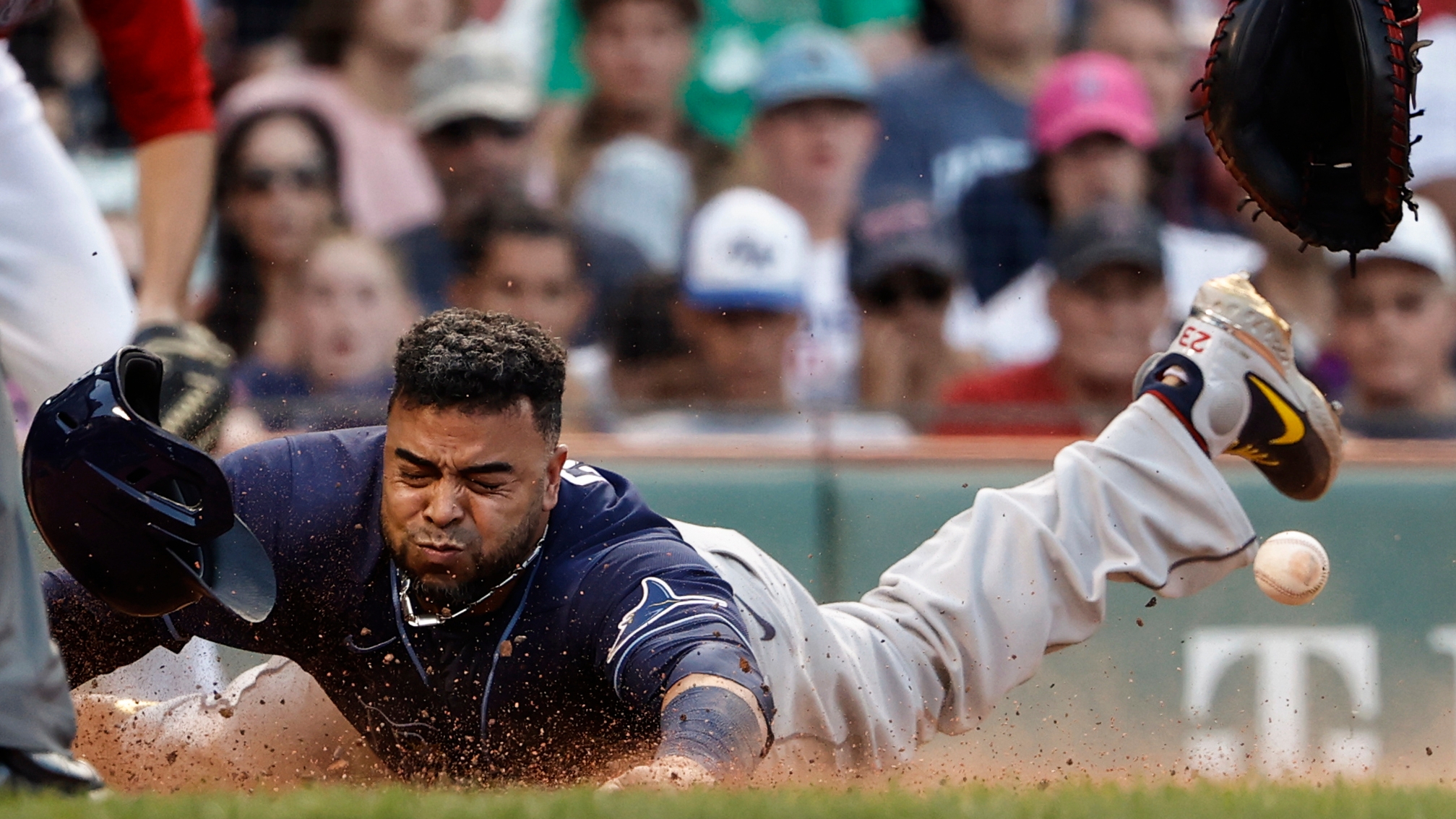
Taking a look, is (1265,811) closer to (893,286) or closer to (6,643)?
(6,643)

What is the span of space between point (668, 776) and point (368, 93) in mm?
4127

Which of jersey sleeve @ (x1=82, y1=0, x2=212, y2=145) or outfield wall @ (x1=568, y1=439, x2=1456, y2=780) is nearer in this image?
jersey sleeve @ (x1=82, y1=0, x2=212, y2=145)

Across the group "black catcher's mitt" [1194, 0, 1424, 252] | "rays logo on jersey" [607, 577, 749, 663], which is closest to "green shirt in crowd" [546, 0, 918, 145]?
"black catcher's mitt" [1194, 0, 1424, 252]

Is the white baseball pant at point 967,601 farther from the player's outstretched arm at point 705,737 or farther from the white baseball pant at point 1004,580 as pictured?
the player's outstretched arm at point 705,737

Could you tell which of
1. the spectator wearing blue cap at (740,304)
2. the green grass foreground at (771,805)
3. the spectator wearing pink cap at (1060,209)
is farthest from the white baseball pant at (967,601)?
the spectator wearing pink cap at (1060,209)

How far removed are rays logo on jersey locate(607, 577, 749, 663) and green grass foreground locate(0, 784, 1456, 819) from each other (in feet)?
1.05

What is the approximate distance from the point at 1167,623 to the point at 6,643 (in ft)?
10.3

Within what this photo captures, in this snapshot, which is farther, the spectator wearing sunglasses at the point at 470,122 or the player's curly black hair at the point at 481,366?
the spectator wearing sunglasses at the point at 470,122

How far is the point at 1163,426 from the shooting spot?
12.5 ft

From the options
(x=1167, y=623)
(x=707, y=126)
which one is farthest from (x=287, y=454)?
(x=707, y=126)

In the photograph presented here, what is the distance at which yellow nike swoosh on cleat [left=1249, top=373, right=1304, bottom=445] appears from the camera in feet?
12.5

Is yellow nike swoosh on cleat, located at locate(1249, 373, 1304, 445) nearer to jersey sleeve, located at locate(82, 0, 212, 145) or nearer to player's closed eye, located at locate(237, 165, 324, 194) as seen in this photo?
jersey sleeve, located at locate(82, 0, 212, 145)

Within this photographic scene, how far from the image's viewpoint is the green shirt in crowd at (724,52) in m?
6.25

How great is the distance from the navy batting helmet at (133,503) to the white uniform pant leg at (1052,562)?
4.64 ft
